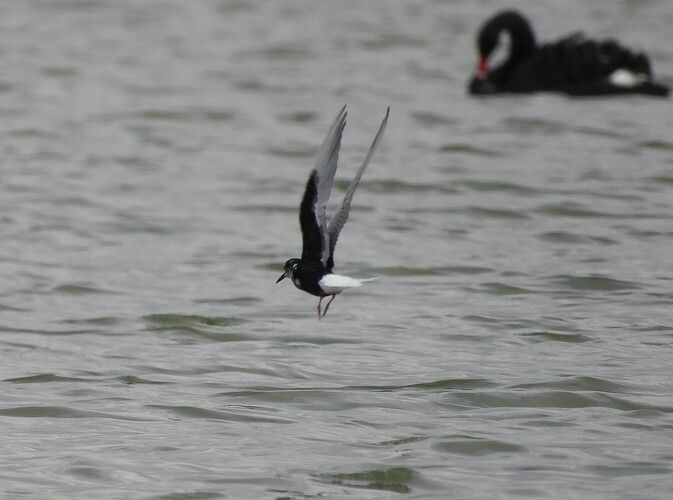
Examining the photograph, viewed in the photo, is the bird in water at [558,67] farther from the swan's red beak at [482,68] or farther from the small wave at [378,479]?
the small wave at [378,479]

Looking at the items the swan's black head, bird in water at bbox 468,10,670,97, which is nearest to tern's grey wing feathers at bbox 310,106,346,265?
bird in water at bbox 468,10,670,97

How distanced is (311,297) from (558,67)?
6566 mm

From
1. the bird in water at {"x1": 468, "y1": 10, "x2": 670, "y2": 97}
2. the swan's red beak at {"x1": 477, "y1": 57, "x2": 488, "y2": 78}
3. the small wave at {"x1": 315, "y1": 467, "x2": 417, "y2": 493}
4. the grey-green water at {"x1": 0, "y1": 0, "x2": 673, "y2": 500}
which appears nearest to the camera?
the small wave at {"x1": 315, "y1": 467, "x2": 417, "y2": 493}

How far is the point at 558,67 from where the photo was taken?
14.0m


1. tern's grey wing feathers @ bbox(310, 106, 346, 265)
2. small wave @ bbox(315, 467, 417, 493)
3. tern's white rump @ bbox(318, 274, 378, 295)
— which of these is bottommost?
small wave @ bbox(315, 467, 417, 493)

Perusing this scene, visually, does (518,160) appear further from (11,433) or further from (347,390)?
(11,433)

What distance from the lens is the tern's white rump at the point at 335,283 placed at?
5110 mm

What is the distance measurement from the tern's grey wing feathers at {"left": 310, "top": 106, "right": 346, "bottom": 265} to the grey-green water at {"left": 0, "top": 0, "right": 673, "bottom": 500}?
2.48 feet

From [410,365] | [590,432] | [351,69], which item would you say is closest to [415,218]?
[410,365]

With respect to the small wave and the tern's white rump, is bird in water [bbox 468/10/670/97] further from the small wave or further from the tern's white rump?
the small wave

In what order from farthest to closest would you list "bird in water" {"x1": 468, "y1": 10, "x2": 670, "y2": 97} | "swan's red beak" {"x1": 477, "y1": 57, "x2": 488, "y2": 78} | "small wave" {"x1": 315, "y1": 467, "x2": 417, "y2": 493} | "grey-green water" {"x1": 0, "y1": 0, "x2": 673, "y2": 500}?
1. "swan's red beak" {"x1": 477, "y1": 57, "x2": 488, "y2": 78}
2. "bird in water" {"x1": 468, "y1": 10, "x2": 670, "y2": 97}
3. "grey-green water" {"x1": 0, "y1": 0, "x2": 673, "y2": 500}
4. "small wave" {"x1": 315, "y1": 467, "x2": 417, "y2": 493}

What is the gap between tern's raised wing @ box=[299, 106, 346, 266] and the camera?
17.7ft

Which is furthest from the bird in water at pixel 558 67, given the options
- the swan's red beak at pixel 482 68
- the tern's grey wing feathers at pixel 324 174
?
the tern's grey wing feathers at pixel 324 174

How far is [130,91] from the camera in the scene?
14.4 metres
